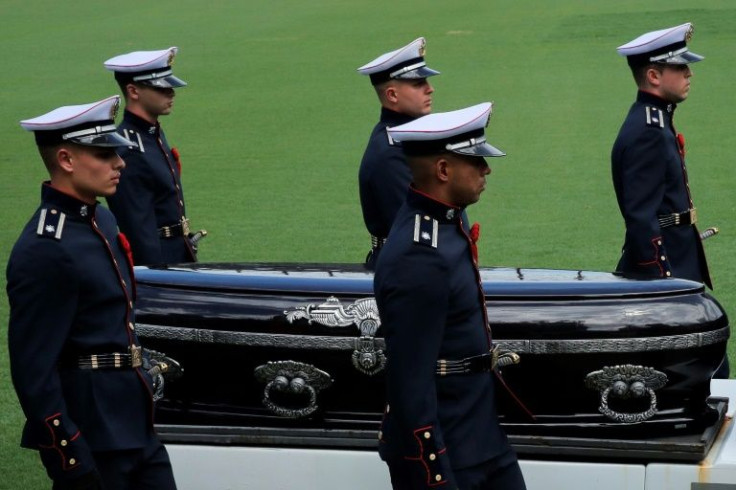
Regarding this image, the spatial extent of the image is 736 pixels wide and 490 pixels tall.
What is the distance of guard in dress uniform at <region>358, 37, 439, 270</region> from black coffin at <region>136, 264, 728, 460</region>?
28.2 inches

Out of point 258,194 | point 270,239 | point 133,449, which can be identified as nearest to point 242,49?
point 258,194

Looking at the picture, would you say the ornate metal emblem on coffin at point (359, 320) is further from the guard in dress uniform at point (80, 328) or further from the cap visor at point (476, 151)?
the cap visor at point (476, 151)

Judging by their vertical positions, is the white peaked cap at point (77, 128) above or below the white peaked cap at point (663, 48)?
above

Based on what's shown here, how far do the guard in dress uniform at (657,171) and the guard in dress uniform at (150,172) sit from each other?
155 cm

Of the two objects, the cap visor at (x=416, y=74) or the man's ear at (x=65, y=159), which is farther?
the cap visor at (x=416, y=74)

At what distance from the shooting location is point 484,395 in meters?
3.27

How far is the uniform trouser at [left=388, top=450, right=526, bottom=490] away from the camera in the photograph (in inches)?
123

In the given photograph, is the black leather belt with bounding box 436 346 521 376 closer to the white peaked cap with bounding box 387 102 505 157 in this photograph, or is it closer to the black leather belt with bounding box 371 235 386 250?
the white peaked cap with bounding box 387 102 505 157

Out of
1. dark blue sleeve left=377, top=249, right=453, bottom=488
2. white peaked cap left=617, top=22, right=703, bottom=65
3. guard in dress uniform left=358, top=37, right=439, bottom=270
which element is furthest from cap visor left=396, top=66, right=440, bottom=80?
dark blue sleeve left=377, top=249, right=453, bottom=488

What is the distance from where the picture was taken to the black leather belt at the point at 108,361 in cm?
334

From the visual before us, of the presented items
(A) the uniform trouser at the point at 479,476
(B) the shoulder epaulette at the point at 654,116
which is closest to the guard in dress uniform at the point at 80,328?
(A) the uniform trouser at the point at 479,476

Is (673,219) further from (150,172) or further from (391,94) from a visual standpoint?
(150,172)

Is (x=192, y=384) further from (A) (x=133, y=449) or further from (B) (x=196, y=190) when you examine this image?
(B) (x=196, y=190)

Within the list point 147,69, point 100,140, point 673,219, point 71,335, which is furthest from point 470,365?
point 147,69
